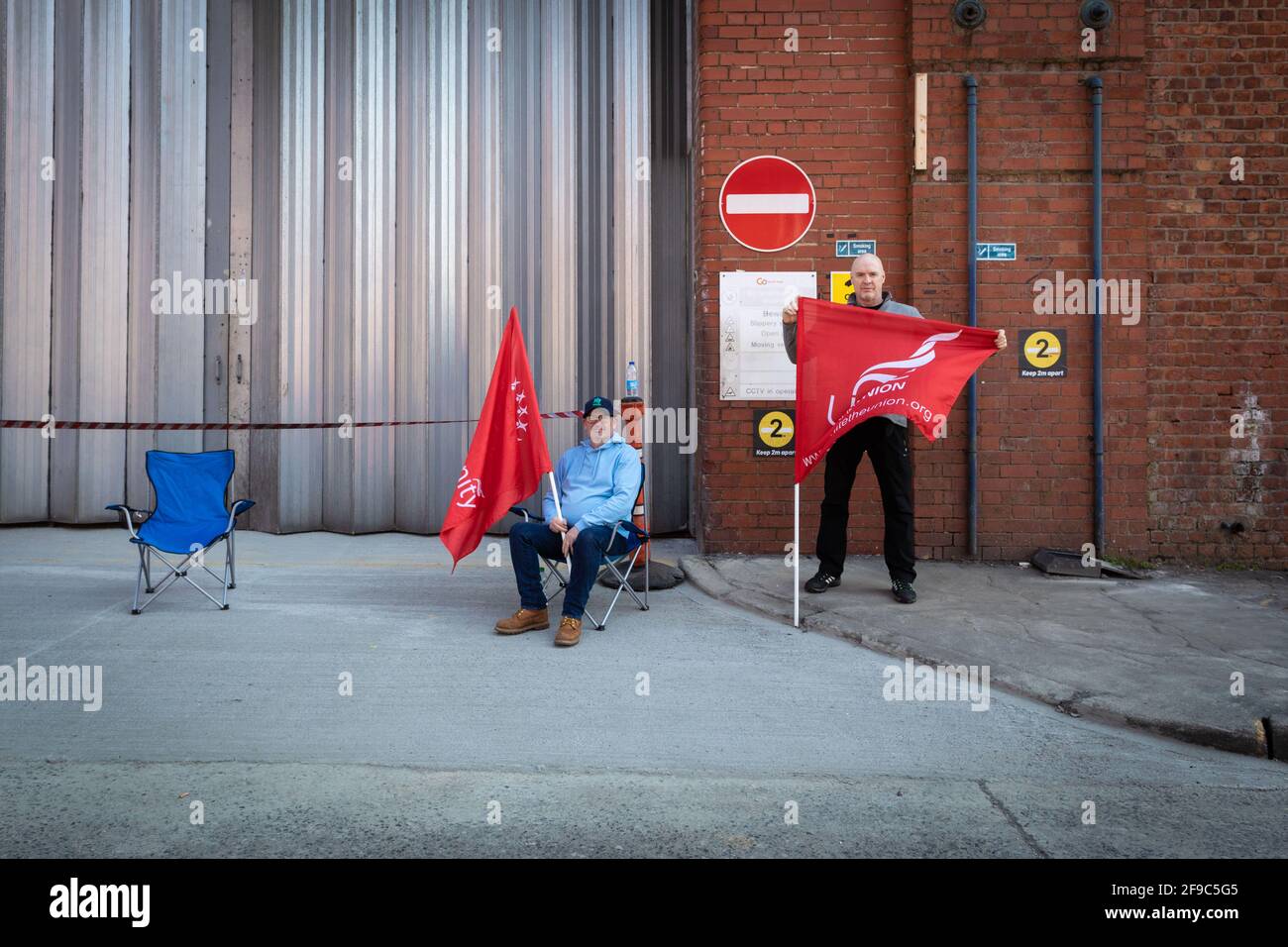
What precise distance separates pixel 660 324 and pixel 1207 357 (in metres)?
4.56

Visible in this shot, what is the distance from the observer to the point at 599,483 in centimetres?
625

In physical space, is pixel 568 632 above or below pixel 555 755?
above

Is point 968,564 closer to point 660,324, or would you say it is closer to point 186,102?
point 660,324

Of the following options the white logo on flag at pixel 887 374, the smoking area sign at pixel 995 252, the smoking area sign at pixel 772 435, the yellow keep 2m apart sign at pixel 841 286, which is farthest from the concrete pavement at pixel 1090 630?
the smoking area sign at pixel 995 252

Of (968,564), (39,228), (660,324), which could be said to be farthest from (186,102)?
(968,564)

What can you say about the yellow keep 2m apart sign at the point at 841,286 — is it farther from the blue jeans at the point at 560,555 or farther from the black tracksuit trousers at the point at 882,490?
the blue jeans at the point at 560,555

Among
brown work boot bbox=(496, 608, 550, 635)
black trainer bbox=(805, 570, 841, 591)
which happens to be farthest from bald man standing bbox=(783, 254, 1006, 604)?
brown work boot bbox=(496, 608, 550, 635)

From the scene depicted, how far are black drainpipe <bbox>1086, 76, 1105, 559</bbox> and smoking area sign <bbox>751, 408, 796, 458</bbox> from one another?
2374 millimetres

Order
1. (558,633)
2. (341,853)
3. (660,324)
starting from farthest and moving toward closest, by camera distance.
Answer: (660,324) → (558,633) → (341,853)

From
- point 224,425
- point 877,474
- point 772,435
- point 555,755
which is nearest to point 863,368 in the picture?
point 877,474

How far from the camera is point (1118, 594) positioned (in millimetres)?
6773

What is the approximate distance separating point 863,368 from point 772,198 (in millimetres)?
2277

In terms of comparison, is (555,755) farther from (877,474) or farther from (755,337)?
(755,337)

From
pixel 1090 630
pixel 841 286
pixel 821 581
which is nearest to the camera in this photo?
pixel 1090 630
